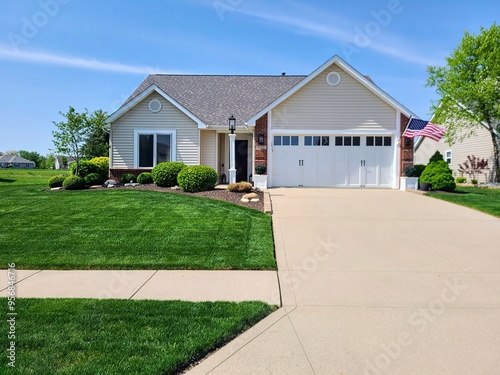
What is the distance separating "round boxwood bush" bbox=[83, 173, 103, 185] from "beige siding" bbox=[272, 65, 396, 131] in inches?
352

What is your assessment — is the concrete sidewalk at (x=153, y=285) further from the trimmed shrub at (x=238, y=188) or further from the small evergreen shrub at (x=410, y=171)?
the small evergreen shrub at (x=410, y=171)

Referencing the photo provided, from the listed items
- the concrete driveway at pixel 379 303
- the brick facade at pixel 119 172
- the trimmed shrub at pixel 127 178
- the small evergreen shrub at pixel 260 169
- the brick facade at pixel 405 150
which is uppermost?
the brick facade at pixel 405 150

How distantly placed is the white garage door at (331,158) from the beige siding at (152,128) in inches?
169

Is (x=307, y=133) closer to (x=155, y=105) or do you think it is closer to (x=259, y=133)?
(x=259, y=133)

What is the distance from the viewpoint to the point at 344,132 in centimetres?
1598

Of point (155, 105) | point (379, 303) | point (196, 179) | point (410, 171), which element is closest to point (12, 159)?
point (155, 105)

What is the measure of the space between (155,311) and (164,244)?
115 inches

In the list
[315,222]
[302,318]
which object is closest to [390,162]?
[315,222]

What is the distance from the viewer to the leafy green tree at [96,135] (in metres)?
15.9

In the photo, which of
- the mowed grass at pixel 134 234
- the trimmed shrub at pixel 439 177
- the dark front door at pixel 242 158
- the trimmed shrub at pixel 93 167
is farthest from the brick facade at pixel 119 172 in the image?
the trimmed shrub at pixel 439 177

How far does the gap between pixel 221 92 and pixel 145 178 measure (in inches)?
320

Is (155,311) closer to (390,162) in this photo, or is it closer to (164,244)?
(164,244)

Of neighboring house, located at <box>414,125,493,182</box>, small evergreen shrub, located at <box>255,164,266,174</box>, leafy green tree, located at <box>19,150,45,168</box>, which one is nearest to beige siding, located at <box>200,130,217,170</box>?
small evergreen shrub, located at <box>255,164,266,174</box>

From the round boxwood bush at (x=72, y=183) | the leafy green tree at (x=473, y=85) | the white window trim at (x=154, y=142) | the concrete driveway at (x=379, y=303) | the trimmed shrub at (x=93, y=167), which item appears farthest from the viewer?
the leafy green tree at (x=473, y=85)
